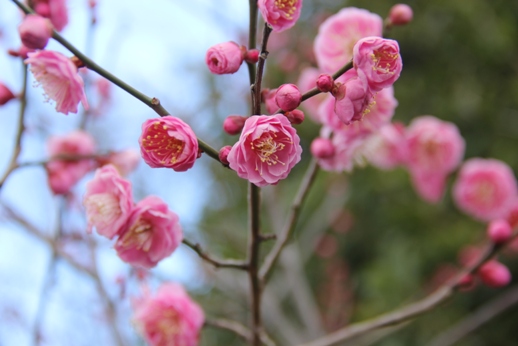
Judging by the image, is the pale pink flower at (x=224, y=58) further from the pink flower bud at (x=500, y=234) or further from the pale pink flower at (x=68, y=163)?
the pink flower bud at (x=500, y=234)

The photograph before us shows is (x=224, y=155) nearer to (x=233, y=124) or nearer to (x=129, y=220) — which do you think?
(x=233, y=124)

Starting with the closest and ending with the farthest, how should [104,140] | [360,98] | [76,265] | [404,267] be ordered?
[360,98], [76,265], [404,267], [104,140]

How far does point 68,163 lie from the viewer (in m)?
1.59

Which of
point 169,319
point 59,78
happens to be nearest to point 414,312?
point 169,319

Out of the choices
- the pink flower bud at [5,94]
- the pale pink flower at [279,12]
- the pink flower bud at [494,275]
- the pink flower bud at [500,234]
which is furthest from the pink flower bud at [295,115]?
the pink flower bud at [494,275]

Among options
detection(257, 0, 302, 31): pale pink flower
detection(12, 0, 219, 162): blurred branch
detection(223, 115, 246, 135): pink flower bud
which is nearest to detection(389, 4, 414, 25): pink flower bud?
detection(257, 0, 302, 31): pale pink flower

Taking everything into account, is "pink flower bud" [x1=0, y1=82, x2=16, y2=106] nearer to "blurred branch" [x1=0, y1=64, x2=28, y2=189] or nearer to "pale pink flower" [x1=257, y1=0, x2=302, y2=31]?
"blurred branch" [x1=0, y1=64, x2=28, y2=189]

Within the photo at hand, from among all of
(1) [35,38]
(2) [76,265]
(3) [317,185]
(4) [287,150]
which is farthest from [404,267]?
(1) [35,38]

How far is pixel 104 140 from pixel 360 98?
10.5 ft

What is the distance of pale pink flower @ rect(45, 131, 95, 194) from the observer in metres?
1.51

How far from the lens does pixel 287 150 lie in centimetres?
78

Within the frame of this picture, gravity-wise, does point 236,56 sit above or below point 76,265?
above

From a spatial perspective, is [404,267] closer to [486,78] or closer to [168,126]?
[486,78]

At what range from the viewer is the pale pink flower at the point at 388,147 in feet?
5.07
